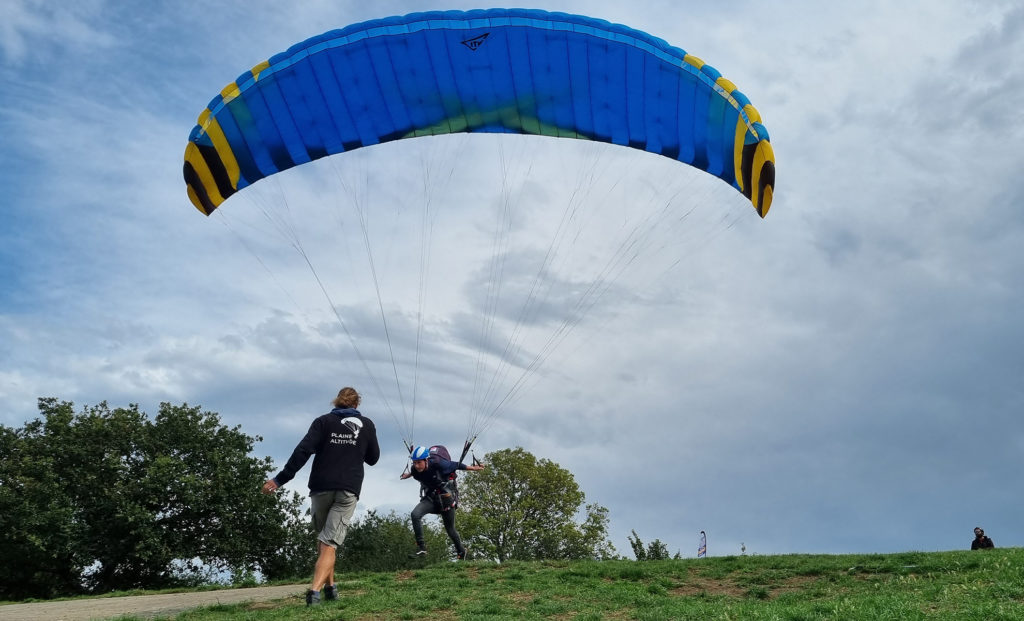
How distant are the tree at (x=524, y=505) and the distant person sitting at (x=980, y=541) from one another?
24869mm

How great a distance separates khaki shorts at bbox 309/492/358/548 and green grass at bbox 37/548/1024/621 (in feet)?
2.53

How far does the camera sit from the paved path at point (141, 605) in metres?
9.95

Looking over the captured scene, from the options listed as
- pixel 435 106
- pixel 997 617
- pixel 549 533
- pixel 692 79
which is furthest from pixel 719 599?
pixel 549 533

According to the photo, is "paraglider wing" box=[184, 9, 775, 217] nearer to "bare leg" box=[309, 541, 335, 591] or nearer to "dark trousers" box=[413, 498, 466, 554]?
"dark trousers" box=[413, 498, 466, 554]

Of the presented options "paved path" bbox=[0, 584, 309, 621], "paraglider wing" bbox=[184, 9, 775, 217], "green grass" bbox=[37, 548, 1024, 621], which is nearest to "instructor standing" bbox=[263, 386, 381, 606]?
"green grass" bbox=[37, 548, 1024, 621]

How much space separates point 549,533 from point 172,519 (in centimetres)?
2025

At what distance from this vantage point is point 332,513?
932 centimetres

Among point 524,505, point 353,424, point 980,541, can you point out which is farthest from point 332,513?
point 524,505

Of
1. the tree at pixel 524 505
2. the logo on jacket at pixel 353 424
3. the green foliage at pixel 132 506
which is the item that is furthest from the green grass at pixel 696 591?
the tree at pixel 524 505

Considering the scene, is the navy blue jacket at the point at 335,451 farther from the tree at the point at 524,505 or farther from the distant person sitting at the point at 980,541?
the tree at the point at 524,505

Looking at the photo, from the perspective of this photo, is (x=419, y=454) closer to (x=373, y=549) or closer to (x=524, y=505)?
(x=373, y=549)

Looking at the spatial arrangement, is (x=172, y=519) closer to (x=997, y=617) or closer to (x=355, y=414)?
(x=355, y=414)

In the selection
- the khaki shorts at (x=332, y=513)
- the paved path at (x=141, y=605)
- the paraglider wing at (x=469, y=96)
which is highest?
the paraglider wing at (x=469, y=96)

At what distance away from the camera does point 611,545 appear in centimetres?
4622
